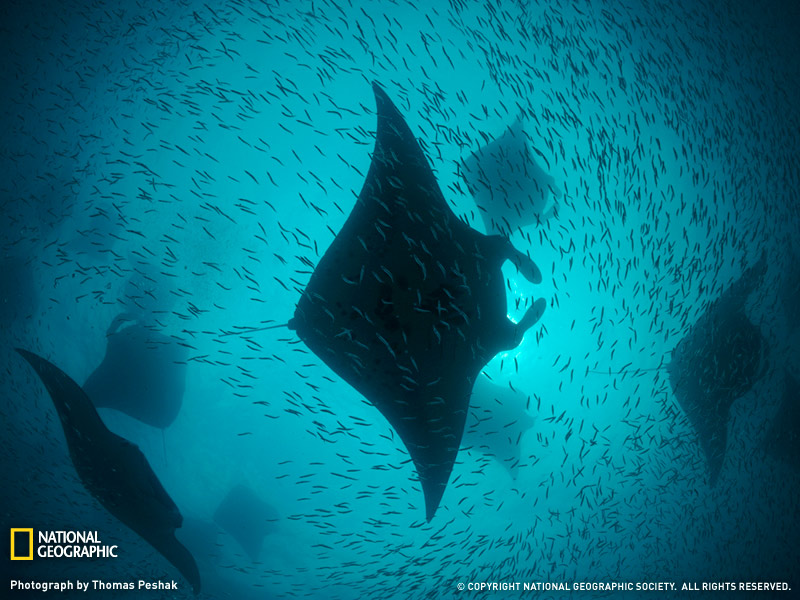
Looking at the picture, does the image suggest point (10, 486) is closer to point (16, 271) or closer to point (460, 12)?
point (16, 271)

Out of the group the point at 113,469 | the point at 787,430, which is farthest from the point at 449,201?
the point at 787,430

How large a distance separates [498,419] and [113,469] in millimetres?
9809

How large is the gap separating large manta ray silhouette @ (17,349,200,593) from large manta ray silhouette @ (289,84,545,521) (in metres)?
3.48

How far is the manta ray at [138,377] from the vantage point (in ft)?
33.8

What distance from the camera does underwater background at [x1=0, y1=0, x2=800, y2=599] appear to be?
9.27 m

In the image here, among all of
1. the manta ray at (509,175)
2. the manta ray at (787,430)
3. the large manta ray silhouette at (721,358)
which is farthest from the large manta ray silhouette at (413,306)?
the manta ray at (787,430)

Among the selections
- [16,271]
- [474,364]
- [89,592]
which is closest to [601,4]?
[474,364]

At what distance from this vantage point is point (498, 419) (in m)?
12.0

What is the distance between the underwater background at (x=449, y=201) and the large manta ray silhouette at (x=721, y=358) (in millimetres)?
798

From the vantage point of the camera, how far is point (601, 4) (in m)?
8.81

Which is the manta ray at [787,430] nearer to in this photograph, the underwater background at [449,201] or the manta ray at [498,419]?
the underwater background at [449,201]

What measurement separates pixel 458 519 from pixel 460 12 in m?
19.8

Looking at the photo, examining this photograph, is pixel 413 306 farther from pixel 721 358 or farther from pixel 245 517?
A: pixel 245 517

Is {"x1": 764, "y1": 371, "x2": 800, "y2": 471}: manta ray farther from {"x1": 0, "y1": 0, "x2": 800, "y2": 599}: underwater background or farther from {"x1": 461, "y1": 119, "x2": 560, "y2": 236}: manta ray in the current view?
{"x1": 461, "y1": 119, "x2": 560, "y2": 236}: manta ray
